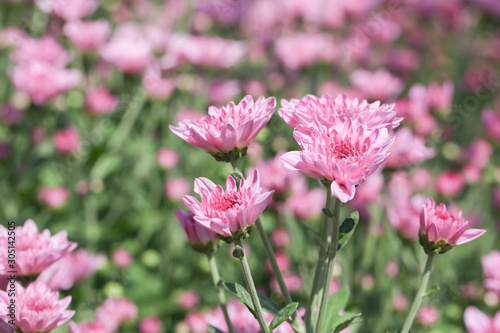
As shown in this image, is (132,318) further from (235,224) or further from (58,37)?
(58,37)

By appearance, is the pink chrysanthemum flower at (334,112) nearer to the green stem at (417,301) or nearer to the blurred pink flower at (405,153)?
the green stem at (417,301)

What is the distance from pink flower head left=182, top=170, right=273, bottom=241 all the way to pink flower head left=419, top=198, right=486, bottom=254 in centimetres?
26

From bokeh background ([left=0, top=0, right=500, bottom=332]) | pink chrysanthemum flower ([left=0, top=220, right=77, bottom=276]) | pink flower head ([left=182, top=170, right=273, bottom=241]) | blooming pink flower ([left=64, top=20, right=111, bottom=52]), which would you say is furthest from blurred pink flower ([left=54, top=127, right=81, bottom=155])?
pink flower head ([left=182, top=170, right=273, bottom=241])

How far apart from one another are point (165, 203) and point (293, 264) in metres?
0.61

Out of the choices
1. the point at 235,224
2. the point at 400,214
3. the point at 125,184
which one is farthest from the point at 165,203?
the point at 235,224

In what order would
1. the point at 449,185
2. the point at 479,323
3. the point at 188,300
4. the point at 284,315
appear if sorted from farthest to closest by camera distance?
the point at 449,185 → the point at 188,300 → the point at 479,323 → the point at 284,315

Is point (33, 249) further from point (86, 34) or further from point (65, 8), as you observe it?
point (65, 8)

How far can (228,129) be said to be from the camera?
0.72m

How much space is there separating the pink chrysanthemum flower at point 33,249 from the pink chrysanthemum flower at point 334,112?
0.41 metres

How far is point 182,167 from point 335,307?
146 cm

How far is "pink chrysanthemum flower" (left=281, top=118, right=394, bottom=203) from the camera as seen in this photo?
67 cm

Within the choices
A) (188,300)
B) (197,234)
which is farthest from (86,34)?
(197,234)

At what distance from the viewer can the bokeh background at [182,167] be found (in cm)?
154

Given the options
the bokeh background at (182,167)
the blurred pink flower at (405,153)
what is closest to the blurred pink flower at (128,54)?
the bokeh background at (182,167)
